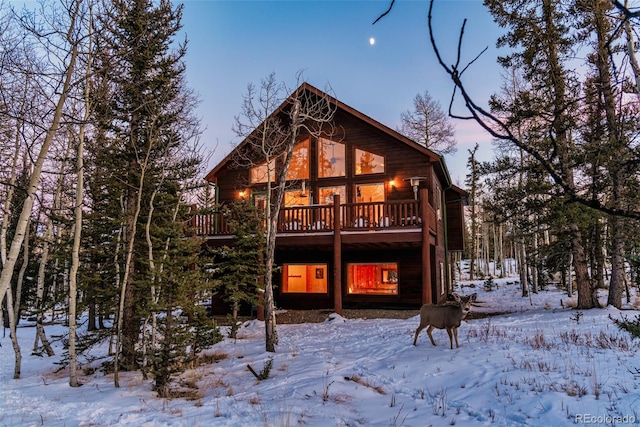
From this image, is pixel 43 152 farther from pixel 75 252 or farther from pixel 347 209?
pixel 347 209

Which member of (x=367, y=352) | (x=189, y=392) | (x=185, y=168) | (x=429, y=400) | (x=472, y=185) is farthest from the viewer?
(x=472, y=185)

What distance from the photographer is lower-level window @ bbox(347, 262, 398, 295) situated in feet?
52.3

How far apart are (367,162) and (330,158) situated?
1753 millimetres

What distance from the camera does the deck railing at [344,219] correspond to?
1305cm

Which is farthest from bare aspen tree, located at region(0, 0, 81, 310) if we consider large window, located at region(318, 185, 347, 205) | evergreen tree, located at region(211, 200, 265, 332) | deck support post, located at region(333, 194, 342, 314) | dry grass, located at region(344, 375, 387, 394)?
large window, located at region(318, 185, 347, 205)

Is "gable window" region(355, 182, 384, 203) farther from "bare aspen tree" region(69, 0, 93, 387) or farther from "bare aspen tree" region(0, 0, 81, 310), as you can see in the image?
"bare aspen tree" region(0, 0, 81, 310)

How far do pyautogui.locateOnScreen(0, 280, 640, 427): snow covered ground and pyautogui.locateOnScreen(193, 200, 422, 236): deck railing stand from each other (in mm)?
Answer: 4733

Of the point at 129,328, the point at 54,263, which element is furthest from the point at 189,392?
the point at 54,263

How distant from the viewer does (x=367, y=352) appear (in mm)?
8219

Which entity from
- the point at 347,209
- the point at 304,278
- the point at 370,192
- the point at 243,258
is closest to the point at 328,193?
the point at 370,192

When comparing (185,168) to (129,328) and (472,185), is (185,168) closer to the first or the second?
(129,328)

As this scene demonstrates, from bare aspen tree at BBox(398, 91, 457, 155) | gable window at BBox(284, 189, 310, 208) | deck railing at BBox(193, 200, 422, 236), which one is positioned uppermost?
bare aspen tree at BBox(398, 91, 457, 155)

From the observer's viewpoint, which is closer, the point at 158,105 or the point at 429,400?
the point at 429,400

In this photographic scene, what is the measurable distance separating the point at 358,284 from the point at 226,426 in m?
12.0
